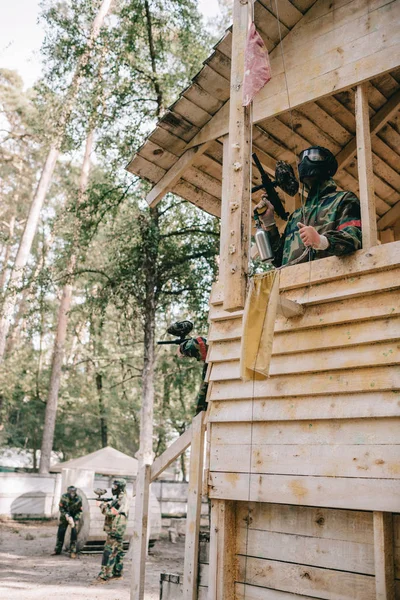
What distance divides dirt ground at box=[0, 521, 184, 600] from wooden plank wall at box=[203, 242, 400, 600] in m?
6.88

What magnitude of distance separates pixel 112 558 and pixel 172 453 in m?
7.17

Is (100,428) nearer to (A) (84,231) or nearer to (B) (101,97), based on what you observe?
(A) (84,231)

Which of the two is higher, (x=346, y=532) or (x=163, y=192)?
(x=163, y=192)

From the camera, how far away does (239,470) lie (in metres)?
4.62

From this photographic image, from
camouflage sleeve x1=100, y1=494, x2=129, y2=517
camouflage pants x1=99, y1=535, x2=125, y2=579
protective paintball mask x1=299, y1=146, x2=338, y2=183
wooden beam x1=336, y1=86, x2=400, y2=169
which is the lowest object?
camouflage pants x1=99, y1=535, x2=125, y2=579

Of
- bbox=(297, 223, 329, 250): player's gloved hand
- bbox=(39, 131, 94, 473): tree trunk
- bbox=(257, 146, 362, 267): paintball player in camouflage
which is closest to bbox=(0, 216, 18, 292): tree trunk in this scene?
bbox=(39, 131, 94, 473): tree trunk

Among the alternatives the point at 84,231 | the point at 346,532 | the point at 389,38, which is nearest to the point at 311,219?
the point at 389,38

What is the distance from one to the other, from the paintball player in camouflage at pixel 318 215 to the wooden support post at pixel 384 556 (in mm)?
2061

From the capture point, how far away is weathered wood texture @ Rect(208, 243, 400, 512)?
3.84m

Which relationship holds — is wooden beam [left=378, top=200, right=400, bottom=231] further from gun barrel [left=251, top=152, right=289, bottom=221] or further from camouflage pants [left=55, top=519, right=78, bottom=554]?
camouflage pants [left=55, top=519, right=78, bottom=554]

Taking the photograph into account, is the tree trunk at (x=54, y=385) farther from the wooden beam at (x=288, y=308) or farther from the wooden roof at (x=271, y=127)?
the wooden beam at (x=288, y=308)

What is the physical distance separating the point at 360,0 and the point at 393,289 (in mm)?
2964

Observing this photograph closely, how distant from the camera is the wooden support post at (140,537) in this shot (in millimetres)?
5684

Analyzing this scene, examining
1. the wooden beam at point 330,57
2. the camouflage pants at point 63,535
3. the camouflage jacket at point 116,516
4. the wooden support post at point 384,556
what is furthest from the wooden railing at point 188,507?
the camouflage pants at point 63,535
